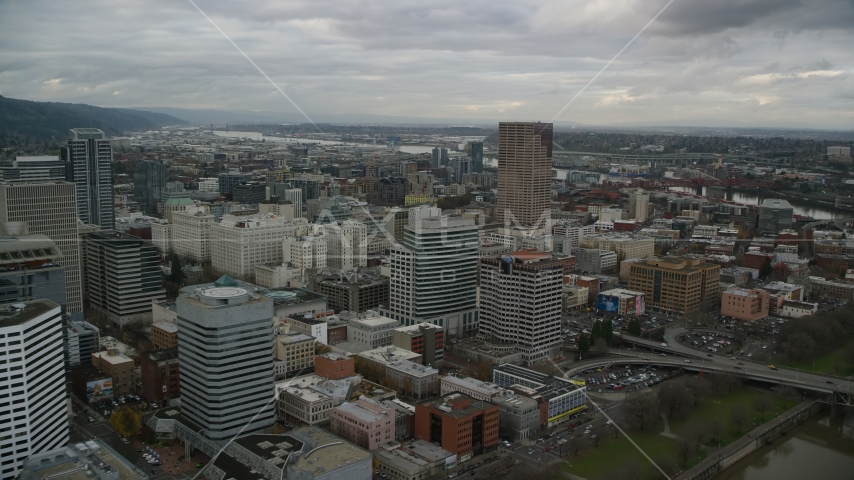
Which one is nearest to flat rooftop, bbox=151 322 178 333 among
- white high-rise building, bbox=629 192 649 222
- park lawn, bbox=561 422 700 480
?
park lawn, bbox=561 422 700 480

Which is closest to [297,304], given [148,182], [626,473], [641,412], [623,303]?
[641,412]

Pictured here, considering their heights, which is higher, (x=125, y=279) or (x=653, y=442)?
(x=125, y=279)

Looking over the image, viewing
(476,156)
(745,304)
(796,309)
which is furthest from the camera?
(476,156)

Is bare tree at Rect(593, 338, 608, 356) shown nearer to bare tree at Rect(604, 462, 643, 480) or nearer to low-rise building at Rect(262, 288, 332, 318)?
bare tree at Rect(604, 462, 643, 480)

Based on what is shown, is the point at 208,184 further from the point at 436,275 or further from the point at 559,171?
the point at 436,275

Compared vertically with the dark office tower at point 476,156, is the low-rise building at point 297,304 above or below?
Answer: below

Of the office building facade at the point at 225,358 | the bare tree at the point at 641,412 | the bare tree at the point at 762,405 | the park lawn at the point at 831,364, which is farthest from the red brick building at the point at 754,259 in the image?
the office building facade at the point at 225,358

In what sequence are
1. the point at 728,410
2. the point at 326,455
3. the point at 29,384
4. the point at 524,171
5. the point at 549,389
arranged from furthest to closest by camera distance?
the point at 524,171 < the point at 728,410 < the point at 549,389 < the point at 326,455 < the point at 29,384

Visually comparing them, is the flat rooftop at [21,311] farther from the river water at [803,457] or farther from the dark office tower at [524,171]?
the dark office tower at [524,171]
